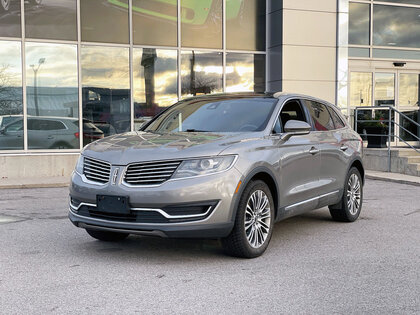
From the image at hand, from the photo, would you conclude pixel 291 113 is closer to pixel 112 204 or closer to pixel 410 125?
pixel 112 204

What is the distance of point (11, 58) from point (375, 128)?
1008cm

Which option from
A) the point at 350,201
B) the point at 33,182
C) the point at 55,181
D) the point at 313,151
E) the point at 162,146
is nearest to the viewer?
the point at 162,146

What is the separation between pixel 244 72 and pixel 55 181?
6.85 metres

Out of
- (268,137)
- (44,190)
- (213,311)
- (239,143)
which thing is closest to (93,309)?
(213,311)

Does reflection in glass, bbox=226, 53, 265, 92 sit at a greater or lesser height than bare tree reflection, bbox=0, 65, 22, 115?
greater

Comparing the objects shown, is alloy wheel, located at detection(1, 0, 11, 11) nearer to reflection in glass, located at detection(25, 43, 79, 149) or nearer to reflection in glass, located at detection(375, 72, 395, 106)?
reflection in glass, located at detection(25, 43, 79, 149)

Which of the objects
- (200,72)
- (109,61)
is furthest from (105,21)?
(200,72)

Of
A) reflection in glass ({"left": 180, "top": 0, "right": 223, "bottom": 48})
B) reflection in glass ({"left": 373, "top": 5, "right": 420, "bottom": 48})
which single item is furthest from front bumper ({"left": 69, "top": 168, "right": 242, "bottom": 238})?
reflection in glass ({"left": 373, "top": 5, "right": 420, "bottom": 48})

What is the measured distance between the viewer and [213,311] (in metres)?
4.16

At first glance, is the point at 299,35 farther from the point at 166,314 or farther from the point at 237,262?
the point at 166,314

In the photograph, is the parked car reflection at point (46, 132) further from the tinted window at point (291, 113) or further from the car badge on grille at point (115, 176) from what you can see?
the car badge on grille at point (115, 176)

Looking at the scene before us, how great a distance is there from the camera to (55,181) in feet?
42.7

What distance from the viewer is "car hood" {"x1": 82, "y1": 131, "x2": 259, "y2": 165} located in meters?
5.44

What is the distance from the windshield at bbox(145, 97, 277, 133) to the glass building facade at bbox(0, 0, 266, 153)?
816 cm
